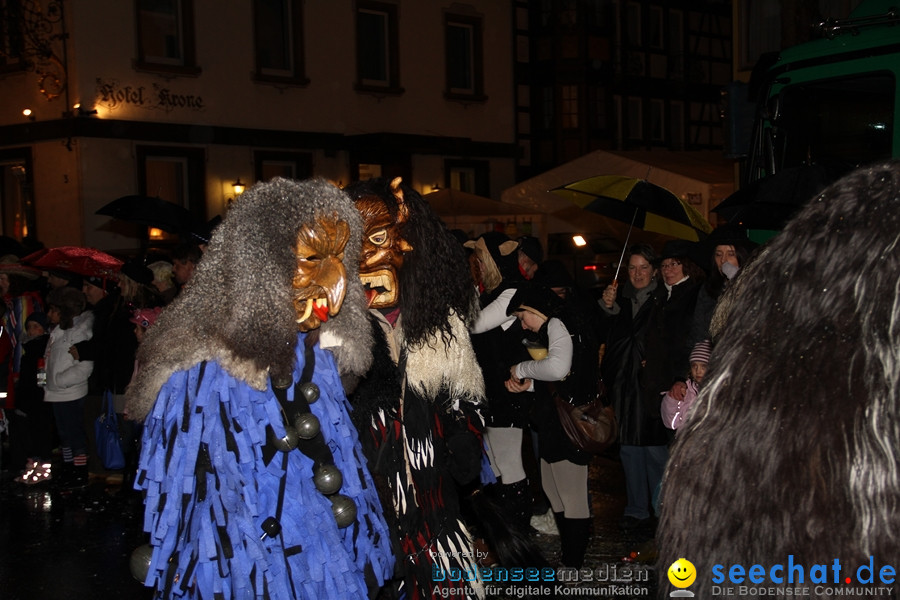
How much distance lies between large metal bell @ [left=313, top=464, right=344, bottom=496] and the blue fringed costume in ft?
0.06

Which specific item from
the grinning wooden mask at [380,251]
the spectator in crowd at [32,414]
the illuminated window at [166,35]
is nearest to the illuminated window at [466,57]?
the illuminated window at [166,35]

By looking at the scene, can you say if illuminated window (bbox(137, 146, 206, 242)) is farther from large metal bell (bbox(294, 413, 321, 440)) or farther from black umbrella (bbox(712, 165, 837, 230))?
large metal bell (bbox(294, 413, 321, 440))

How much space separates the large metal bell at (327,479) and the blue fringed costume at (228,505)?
0.02 meters

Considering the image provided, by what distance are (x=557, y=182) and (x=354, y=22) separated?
7069mm

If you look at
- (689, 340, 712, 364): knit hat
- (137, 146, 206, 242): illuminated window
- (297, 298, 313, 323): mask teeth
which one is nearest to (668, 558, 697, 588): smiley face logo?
(297, 298, 313, 323): mask teeth

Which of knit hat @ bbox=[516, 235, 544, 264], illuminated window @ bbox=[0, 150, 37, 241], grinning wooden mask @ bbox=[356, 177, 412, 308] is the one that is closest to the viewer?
grinning wooden mask @ bbox=[356, 177, 412, 308]

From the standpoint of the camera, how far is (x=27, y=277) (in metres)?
9.63

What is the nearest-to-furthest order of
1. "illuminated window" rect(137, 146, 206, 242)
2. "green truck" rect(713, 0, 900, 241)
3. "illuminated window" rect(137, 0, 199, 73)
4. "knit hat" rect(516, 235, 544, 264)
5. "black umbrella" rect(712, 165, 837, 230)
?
"black umbrella" rect(712, 165, 837, 230) < "knit hat" rect(516, 235, 544, 264) < "green truck" rect(713, 0, 900, 241) < "illuminated window" rect(137, 0, 199, 73) < "illuminated window" rect(137, 146, 206, 242)

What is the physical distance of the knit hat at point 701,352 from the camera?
17.9 ft

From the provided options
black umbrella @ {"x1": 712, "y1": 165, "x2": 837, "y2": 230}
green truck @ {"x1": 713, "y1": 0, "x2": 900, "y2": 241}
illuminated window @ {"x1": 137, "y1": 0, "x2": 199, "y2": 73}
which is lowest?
black umbrella @ {"x1": 712, "y1": 165, "x2": 837, "y2": 230}

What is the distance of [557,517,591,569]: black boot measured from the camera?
5312 mm

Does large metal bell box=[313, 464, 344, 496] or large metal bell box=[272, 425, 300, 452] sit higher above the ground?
large metal bell box=[272, 425, 300, 452]

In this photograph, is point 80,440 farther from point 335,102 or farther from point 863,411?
point 335,102

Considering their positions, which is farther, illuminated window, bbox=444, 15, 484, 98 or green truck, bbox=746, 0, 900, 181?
illuminated window, bbox=444, 15, 484, 98
